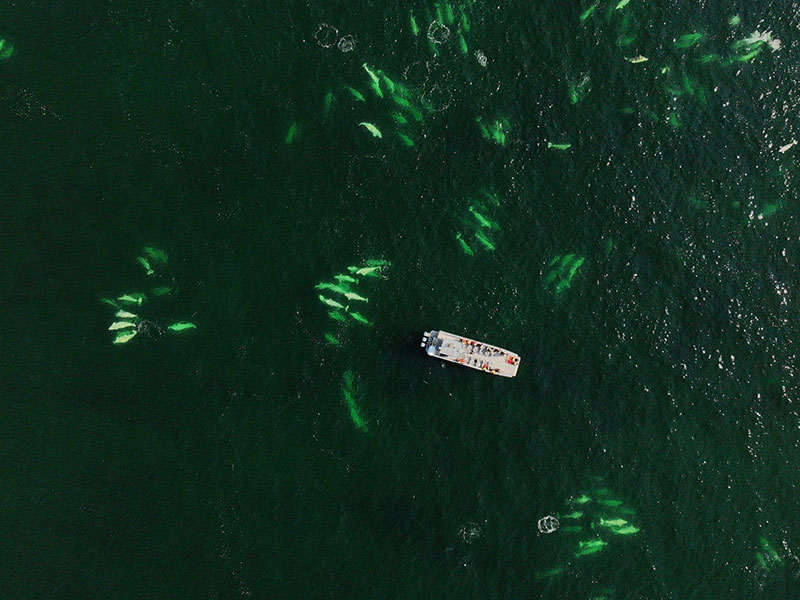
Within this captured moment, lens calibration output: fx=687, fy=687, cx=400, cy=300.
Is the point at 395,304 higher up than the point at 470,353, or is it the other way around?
the point at 395,304

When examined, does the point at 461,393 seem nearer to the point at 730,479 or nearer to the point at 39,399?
the point at 730,479

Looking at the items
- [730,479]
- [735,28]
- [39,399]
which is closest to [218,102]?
[39,399]

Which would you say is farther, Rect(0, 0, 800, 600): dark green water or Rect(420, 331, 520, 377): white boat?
Rect(0, 0, 800, 600): dark green water

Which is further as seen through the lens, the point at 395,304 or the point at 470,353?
the point at 395,304

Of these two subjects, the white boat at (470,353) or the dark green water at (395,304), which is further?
the dark green water at (395,304)
